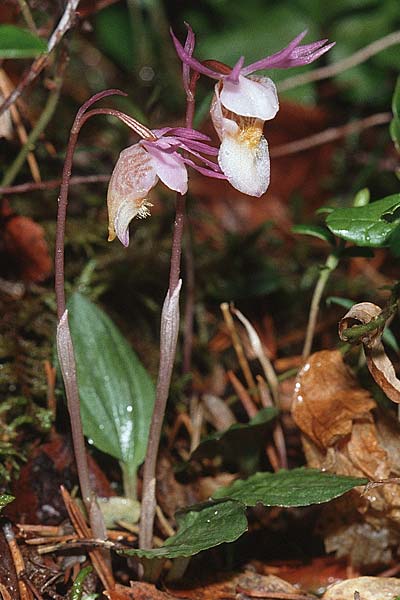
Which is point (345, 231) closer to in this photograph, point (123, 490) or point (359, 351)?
point (359, 351)

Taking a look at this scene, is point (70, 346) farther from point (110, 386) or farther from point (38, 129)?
point (38, 129)

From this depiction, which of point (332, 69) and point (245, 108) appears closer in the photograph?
point (245, 108)

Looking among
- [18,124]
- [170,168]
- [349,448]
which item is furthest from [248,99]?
[18,124]

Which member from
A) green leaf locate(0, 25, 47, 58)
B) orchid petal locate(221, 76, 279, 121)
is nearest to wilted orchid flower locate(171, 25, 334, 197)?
orchid petal locate(221, 76, 279, 121)

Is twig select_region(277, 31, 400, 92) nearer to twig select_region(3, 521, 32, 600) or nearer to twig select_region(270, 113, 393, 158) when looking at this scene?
twig select_region(270, 113, 393, 158)

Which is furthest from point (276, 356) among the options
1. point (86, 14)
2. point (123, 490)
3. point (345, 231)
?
point (86, 14)
